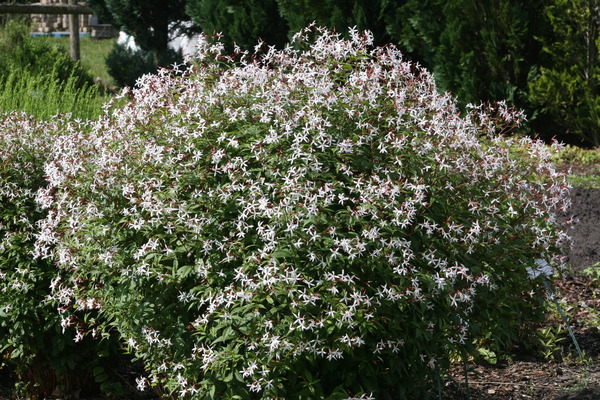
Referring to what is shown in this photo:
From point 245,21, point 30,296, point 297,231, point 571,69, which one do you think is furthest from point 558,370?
point 245,21

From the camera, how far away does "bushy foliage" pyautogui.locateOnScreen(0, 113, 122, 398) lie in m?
3.87

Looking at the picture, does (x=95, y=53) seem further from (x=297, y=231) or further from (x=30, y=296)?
(x=297, y=231)

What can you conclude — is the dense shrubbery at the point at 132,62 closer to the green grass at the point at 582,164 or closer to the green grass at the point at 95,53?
the green grass at the point at 95,53

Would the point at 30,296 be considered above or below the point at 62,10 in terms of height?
below

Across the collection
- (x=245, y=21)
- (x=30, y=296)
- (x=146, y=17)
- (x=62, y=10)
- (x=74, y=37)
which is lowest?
(x=30, y=296)

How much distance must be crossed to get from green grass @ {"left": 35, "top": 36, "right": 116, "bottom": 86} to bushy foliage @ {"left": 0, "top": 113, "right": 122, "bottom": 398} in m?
12.8

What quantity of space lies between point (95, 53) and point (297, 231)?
19140mm

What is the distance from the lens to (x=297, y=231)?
9.43 ft

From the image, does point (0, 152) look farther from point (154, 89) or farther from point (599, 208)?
point (599, 208)

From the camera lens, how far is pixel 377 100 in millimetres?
3340

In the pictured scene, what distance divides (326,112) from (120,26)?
13327 mm

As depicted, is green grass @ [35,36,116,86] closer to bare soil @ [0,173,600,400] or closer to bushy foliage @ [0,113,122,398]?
bushy foliage @ [0,113,122,398]

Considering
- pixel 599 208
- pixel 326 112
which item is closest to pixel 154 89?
pixel 326 112

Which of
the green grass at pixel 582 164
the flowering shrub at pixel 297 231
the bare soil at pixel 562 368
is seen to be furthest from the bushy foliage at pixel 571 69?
the flowering shrub at pixel 297 231
